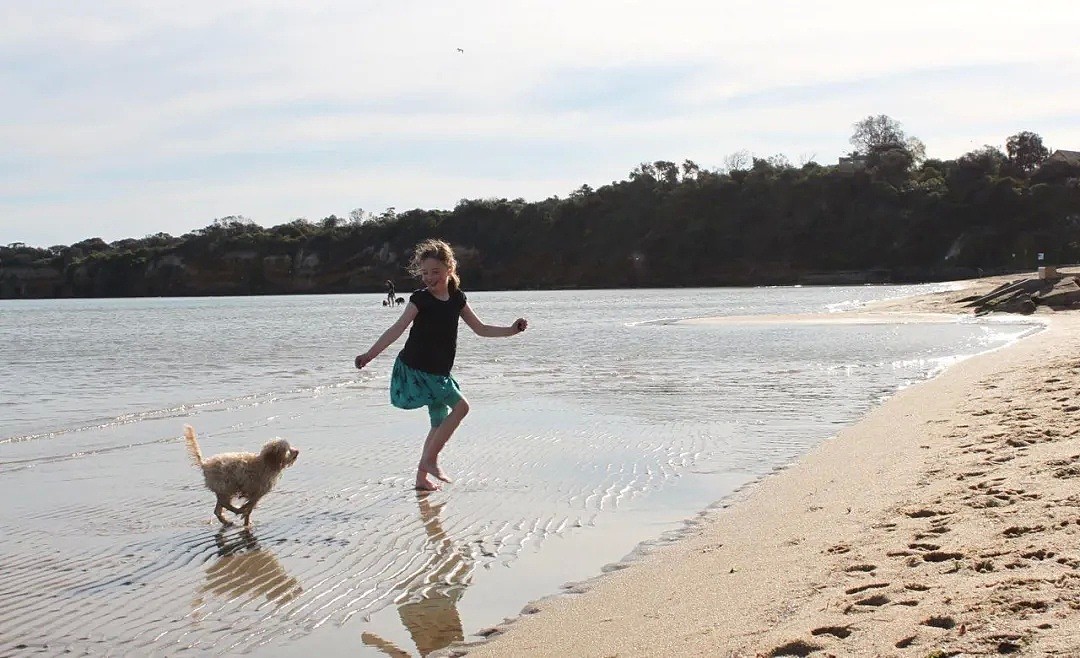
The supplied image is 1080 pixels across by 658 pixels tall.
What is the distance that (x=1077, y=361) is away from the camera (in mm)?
11672

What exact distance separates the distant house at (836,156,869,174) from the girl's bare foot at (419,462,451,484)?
11053 cm

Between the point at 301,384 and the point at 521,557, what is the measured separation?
11.5 m

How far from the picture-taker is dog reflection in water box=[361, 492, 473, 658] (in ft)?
14.9

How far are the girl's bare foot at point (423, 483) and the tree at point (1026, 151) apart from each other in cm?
11143

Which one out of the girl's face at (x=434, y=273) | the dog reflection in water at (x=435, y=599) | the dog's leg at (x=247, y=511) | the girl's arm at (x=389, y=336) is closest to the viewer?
the dog reflection in water at (x=435, y=599)

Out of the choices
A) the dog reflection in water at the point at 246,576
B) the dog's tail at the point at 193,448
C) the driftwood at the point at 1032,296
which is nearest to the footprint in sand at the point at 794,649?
the dog reflection in water at the point at 246,576

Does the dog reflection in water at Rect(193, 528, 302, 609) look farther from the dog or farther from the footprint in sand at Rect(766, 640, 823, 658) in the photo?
the footprint in sand at Rect(766, 640, 823, 658)

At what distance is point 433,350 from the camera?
7.73 meters

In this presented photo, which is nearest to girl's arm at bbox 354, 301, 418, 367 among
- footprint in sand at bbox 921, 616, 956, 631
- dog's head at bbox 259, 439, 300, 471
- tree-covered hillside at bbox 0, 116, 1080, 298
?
dog's head at bbox 259, 439, 300, 471

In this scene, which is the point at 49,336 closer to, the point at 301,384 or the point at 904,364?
the point at 301,384

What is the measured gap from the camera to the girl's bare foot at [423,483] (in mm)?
7730

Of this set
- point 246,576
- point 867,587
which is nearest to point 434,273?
point 246,576

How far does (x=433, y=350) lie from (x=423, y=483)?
99 centimetres

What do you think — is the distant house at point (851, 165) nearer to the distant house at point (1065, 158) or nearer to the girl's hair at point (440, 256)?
the distant house at point (1065, 158)
